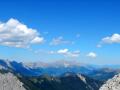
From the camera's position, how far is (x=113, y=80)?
127 meters

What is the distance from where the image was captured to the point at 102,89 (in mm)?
121500

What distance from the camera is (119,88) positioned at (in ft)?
380

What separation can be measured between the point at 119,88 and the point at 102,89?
832cm

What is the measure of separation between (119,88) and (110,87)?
4.71 metres

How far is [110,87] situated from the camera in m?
119

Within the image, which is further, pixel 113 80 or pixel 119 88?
pixel 113 80

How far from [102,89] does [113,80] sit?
26.8 feet

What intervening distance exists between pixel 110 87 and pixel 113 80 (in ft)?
26.0
